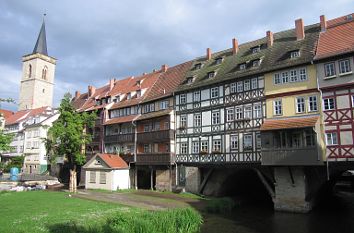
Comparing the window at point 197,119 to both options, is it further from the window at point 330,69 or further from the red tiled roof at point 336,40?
the window at point 330,69

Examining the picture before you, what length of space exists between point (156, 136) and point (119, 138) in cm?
733

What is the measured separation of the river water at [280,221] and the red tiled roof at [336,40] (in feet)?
39.2

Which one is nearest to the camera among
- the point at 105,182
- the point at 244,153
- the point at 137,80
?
the point at 244,153

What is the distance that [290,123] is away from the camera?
2469 centimetres

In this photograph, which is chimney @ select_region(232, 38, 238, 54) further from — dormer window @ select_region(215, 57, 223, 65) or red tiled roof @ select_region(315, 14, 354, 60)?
red tiled roof @ select_region(315, 14, 354, 60)

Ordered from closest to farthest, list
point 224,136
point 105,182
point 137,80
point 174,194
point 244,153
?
point 244,153 < point 224,136 < point 174,194 < point 105,182 < point 137,80

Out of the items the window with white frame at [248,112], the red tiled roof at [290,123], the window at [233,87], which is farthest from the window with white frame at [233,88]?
the red tiled roof at [290,123]

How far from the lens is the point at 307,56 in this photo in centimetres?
2577

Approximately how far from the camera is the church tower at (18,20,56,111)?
80.8 meters

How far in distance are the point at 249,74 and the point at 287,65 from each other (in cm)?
360

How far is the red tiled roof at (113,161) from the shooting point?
37938 millimetres

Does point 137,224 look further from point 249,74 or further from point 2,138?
point 249,74

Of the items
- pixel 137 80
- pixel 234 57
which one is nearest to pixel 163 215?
pixel 234 57

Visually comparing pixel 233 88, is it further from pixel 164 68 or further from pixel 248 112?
pixel 164 68
